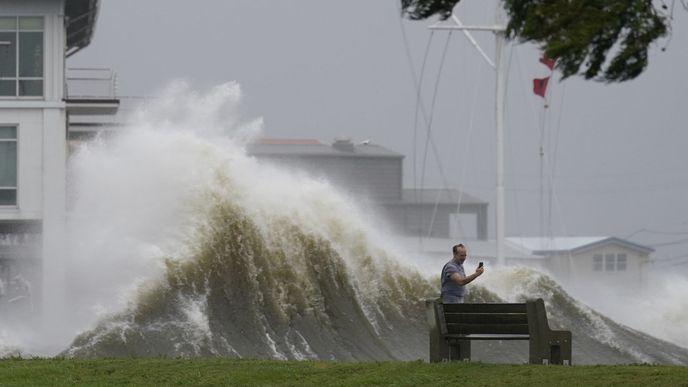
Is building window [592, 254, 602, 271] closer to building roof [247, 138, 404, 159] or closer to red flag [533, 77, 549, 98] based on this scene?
building roof [247, 138, 404, 159]

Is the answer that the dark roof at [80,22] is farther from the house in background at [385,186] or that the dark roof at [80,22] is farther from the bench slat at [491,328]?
the house in background at [385,186]

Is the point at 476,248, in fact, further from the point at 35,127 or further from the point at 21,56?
the point at 21,56

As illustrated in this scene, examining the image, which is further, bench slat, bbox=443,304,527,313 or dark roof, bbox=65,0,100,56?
dark roof, bbox=65,0,100,56

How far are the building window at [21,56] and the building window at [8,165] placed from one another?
127cm

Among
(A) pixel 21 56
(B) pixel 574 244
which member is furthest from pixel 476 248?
(A) pixel 21 56

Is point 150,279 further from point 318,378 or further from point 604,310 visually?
point 604,310

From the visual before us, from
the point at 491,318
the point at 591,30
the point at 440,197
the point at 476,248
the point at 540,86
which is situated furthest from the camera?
the point at 440,197

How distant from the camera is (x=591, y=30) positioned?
1411 centimetres

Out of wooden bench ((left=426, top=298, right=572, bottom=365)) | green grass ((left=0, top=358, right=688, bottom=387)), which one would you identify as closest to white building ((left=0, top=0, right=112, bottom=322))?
green grass ((left=0, top=358, right=688, bottom=387))

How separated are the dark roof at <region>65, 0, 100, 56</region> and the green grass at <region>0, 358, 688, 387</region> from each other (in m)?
35.4

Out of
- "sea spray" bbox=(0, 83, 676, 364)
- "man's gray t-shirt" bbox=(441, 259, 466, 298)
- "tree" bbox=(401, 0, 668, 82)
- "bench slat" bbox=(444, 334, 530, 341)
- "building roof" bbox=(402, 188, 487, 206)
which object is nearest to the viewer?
"tree" bbox=(401, 0, 668, 82)

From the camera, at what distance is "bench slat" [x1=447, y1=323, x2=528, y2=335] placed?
56.6ft

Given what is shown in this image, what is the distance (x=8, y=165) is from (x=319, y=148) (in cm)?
6804

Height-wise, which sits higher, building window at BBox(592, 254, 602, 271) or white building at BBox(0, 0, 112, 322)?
white building at BBox(0, 0, 112, 322)
